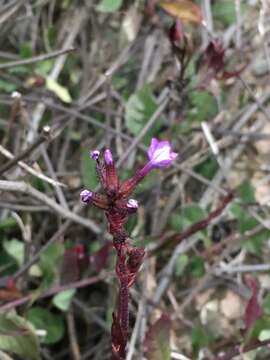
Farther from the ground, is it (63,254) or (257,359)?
(63,254)

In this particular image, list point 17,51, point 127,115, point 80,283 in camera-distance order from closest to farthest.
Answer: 1. point 80,283
2. point 127,115
3. point 17,51

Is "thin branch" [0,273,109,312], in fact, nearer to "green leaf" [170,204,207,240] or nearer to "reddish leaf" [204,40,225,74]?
"green leaf" [170,204,207,240]

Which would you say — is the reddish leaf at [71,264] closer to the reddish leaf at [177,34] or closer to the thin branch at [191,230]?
the thin branch at [191,230]

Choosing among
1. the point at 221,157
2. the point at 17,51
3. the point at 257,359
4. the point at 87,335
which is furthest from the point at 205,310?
the point at 17,51

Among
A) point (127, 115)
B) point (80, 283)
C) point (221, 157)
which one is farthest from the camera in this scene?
point (221, 157)

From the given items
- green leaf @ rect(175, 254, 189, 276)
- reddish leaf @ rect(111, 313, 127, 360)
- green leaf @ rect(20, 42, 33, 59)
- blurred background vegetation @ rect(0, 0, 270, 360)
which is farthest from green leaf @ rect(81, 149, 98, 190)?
reddish leaf @ rect(111, 313, 127, 360)

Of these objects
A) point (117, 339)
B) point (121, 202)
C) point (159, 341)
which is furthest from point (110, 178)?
point (159, 341)

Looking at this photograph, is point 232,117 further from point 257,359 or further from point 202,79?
point 257,359
